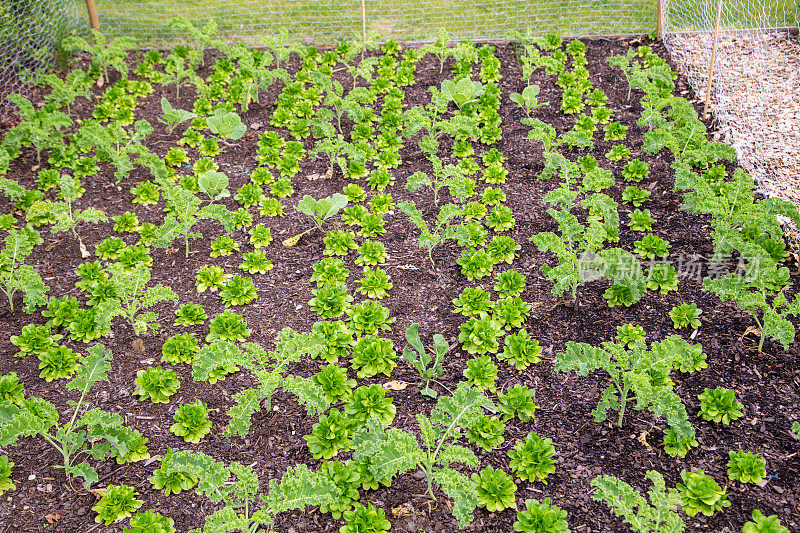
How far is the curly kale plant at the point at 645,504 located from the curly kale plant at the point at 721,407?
2.68ft

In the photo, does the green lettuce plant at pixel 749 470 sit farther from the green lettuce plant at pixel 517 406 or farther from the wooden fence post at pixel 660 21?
the wooden fence post at pixel 660 21

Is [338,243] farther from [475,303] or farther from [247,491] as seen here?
[247,491]

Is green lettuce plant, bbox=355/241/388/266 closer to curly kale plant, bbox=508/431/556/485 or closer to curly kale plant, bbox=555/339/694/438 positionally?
curly kale plant, bbox=555/339/694/438

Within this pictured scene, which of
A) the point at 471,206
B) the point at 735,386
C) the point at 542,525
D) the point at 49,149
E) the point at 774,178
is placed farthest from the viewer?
the point at 49,149

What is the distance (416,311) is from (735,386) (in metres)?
2.20

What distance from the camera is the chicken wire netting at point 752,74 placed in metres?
6.39

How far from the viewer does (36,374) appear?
4.45m

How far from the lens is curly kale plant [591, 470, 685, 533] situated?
125 inches

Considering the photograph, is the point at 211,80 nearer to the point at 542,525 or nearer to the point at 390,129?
the point at 390,129

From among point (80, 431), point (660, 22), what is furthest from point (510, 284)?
point (660, 22)

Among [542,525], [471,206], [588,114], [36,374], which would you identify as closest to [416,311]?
[471,206]

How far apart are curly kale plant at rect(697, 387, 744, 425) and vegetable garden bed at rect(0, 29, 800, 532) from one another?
0.10ft

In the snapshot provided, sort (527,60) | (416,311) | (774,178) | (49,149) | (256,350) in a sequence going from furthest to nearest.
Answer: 1. (527,60)
2. (49,149)
3. (774,178)
4. (416,311)
5. (256,350)

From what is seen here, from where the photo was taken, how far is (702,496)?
11.5 ft
